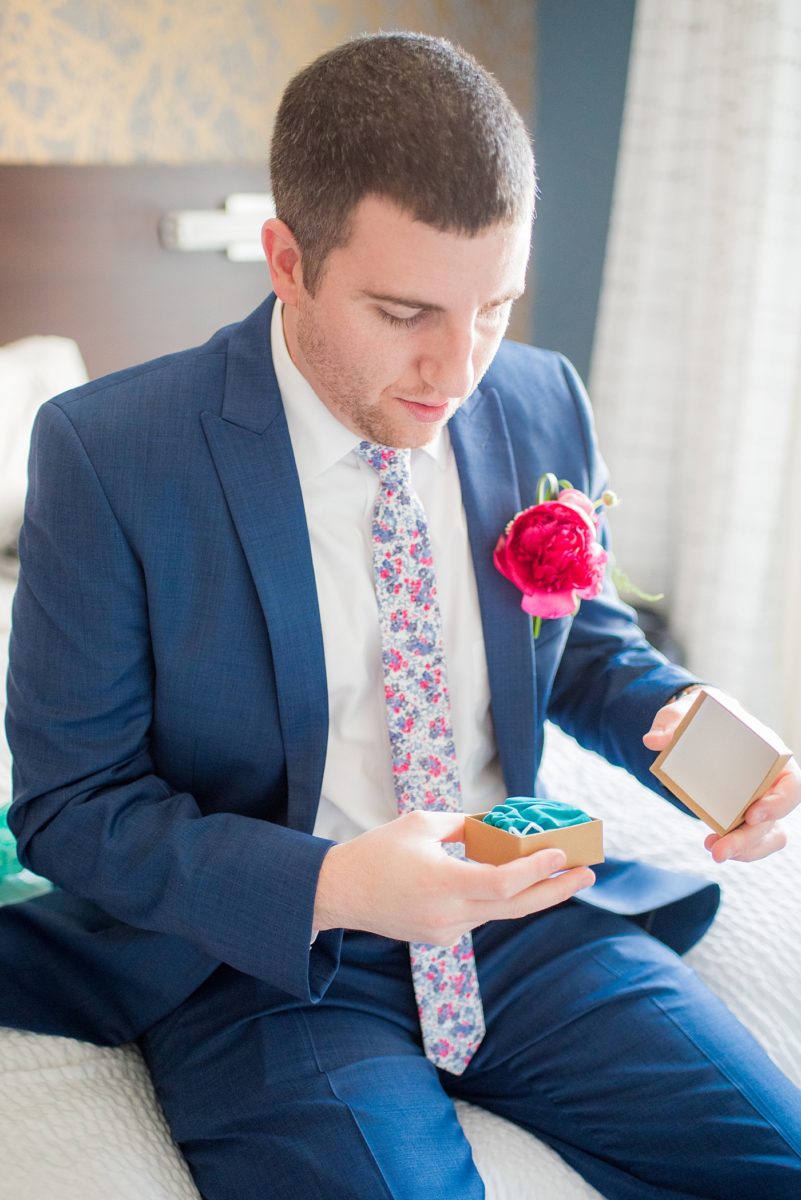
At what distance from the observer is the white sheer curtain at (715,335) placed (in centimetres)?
257

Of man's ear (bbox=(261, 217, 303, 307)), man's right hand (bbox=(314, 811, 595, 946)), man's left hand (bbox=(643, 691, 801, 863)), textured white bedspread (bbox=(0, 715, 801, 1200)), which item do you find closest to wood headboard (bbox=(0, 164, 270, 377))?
man's ear (bbox=(261, 217, 303, 307))

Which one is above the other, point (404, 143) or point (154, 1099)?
point (404, 143)

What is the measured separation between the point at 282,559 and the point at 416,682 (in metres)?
0.22

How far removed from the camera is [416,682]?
4.42ft

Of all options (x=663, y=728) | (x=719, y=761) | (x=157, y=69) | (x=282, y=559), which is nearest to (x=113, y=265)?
(x=157, y=69)

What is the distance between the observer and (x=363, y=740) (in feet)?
4.53

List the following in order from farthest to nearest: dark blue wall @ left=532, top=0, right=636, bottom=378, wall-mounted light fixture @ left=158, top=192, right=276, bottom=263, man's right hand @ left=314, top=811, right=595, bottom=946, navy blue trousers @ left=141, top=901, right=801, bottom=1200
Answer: dark blue wall @ left=532, top=0, right=636, bottom=378
wall-mounted light fixture @ left=158, top=192, right=276, bottom=263
navy blue trousers @ left=141, top=901, right=801, bottom=1200
man's right hand @ left=314, top=811, right=595, bottom=946

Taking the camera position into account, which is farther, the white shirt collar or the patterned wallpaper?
the patterned wallpaper

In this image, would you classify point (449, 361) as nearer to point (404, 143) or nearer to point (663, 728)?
point (404, 143)

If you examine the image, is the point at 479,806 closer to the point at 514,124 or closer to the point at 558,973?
→ the point at 558,973

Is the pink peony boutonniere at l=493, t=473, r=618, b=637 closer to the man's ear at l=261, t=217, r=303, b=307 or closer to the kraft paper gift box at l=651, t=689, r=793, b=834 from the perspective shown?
the kraft paper gift box at l=651, t=689, r=793, b=834

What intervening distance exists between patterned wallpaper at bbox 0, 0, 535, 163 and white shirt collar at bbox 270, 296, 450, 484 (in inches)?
59.9

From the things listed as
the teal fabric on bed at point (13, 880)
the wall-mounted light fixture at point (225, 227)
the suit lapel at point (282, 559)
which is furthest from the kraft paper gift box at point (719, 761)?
the wall-mounted light fixture at point (225, 227)

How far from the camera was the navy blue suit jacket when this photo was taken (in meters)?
1.20
